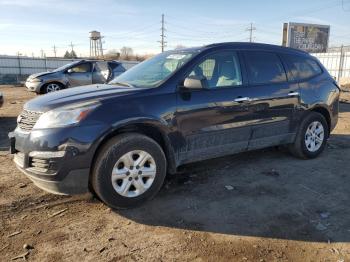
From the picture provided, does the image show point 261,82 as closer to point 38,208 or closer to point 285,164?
point 285,164

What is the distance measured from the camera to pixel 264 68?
5.17 m

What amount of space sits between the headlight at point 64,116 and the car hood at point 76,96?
0.33 feet

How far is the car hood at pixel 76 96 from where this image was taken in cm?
382

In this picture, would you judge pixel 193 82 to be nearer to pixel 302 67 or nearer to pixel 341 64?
pixel 302 67

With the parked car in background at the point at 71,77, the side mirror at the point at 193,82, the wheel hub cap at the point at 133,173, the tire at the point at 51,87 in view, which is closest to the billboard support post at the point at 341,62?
the parked car in background at the point at 71,77

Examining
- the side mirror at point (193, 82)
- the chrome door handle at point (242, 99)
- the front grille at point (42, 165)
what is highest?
the side mirror at point (193, 82)

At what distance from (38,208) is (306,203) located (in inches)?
122

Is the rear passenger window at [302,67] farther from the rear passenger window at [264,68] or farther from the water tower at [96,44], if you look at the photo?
the water tower at [96,44]

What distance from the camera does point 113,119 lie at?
3.71m

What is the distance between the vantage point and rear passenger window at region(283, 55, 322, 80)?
5.54 meters

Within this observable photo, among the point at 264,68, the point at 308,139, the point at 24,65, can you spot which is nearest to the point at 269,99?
the point at 264,68

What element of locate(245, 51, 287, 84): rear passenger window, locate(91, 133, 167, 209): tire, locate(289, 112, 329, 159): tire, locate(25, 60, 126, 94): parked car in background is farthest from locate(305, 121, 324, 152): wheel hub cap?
locate(25, 60, 126, 94): parked car in background

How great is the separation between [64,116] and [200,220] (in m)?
1.78

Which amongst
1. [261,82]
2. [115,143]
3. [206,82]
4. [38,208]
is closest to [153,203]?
[115,143]
